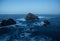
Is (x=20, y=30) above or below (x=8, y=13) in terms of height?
below

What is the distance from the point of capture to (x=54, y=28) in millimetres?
1266

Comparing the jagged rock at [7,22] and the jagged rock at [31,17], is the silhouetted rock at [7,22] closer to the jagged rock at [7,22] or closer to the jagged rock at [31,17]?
the jagged rock at [7,22]

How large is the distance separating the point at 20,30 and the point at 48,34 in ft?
1.18

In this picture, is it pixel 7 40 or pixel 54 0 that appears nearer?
pixel 7 40

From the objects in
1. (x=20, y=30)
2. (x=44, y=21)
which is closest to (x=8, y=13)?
(x=20, y=30)

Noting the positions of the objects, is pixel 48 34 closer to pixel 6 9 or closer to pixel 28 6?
pixel 28 6

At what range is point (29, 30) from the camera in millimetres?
1239

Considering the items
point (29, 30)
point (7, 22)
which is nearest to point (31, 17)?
point (29, 30)

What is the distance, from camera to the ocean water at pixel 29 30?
122 cm

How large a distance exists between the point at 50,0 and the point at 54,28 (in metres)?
0.38

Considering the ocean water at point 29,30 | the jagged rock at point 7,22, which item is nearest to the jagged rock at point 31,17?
the ocean water at point 29,30

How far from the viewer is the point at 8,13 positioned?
126cm

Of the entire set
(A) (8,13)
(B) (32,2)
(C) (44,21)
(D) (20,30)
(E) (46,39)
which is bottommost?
(E) (46,39)

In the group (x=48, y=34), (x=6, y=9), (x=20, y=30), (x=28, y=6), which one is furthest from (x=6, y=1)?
(x=48, y=34)
